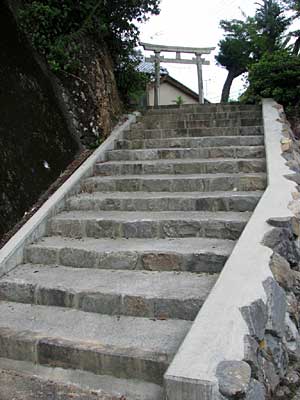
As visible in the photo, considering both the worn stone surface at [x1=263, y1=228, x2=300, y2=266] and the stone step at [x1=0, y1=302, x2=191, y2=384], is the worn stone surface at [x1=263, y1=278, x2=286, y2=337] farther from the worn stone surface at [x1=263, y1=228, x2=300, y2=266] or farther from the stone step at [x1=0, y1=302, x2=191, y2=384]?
the stone step at [x1=0, y1=302, x2=191, y2=384]

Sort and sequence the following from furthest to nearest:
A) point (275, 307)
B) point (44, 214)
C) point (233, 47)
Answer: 1. point (233, 47)
2. point (44, 214)
3. point (275, 307)

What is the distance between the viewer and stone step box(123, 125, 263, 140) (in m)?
5.55

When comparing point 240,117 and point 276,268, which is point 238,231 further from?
point 240,117

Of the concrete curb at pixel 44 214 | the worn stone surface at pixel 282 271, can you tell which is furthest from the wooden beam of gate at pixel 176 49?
the worn stone surface at pixel 282 271

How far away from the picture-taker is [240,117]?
6.17 m

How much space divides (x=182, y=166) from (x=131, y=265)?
1.79 m

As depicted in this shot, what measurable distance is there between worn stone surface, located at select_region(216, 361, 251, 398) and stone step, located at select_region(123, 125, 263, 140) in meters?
4.16

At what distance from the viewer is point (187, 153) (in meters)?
4.92

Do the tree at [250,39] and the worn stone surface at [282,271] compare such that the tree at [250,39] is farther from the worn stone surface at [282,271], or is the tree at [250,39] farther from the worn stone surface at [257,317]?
the worn stone surface at [257,317]

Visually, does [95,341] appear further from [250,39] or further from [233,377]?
[250,39]

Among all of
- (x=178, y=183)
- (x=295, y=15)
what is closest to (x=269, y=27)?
(x=295, y=15)

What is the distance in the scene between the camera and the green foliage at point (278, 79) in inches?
243

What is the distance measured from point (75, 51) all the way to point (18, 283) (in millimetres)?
3399

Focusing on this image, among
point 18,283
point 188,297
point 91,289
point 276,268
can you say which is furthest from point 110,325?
point 276,268
